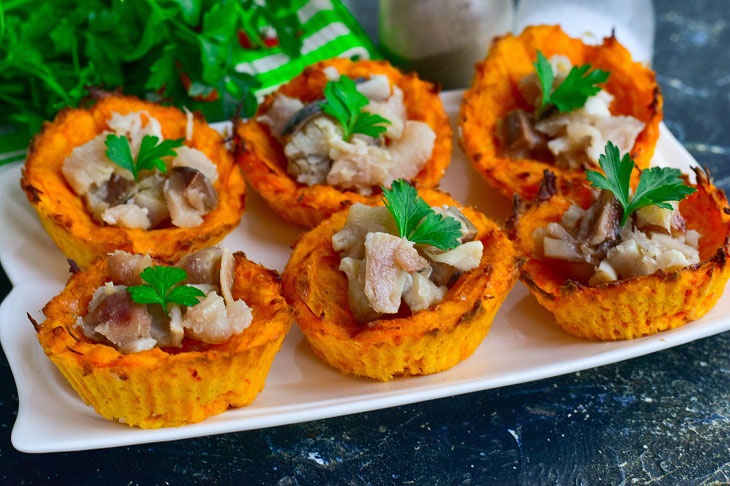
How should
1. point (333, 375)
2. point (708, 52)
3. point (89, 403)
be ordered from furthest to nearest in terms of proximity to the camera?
point (708, 52) < point (333, 375) < point (89, 403)

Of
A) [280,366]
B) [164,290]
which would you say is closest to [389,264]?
[280,366]

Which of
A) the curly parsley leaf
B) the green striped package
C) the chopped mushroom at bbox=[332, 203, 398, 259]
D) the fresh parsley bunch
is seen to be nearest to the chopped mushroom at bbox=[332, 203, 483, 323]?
the chopped mushroom at bbox=[332, 203, 398, 259]

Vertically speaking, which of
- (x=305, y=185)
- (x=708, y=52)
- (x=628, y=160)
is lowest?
(x=708, y=52)

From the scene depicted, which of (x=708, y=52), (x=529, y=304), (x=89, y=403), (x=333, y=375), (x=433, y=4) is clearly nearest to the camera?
(x=89, y=403)

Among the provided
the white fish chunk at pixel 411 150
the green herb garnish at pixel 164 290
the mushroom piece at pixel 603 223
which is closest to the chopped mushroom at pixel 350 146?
the white fish chunk at pixel 411 150

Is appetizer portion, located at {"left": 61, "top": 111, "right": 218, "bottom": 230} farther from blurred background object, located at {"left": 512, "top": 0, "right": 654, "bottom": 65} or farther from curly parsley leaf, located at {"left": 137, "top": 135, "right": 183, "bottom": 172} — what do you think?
blurred background object, located at {"left": 512, "top": 0, "right": 654, "bottom": 65}

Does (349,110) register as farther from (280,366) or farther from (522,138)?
(280,366)

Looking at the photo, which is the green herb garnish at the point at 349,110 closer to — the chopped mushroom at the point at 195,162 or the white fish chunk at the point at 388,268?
the chopped mushroom at the point at 195,162

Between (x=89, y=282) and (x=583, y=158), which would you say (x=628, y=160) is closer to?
(x=583, y=158)

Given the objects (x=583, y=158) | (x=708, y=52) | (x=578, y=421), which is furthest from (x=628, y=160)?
(x=708, y=52)
